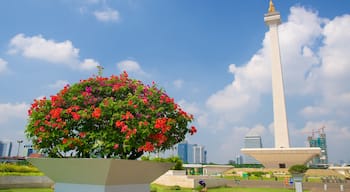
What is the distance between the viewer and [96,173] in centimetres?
549

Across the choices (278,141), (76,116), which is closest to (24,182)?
(76,116)

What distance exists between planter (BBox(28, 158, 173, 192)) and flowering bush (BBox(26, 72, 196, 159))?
1.07 ft

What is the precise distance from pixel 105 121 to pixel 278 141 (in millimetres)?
51168

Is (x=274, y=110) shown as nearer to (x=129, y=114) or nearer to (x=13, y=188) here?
(x=13, y=188)

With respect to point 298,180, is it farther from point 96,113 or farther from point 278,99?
point 278,99

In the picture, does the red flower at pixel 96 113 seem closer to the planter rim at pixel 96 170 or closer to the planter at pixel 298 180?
the planter rim at pixel 96 170

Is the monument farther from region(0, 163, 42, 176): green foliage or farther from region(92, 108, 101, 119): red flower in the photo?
region(92, 108, 101, 119): red flower

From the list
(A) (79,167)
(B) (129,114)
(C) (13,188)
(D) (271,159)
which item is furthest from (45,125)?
(D) (271,159)

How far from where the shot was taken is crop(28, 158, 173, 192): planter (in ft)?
17.8

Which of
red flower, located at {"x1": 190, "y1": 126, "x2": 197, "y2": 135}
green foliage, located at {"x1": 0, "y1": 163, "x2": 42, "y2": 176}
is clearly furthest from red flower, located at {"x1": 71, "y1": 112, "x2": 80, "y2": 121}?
green foliage, located at {"x1": 0, "y1": 163, "x2": 42, "y2": 176}

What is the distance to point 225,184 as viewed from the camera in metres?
24.5

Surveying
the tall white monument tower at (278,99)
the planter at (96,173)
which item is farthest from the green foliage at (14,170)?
the tall white monument tower at (278,99)

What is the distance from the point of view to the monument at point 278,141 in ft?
158

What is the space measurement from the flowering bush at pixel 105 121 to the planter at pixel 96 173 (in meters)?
0.32
